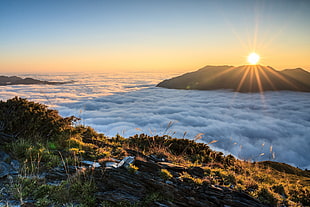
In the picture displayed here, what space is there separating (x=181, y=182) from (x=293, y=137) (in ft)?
319

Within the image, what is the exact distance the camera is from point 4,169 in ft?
13.2

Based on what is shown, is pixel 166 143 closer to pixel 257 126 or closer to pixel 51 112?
pixel 51 112

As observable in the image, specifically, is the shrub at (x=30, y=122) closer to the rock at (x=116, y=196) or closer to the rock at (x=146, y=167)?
the rock at (x=146, y=167)

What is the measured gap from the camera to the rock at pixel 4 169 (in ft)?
12.7

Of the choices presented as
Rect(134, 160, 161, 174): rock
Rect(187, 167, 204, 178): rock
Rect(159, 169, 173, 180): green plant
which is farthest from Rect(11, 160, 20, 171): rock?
Rect(187, 167, 204, 178): rock

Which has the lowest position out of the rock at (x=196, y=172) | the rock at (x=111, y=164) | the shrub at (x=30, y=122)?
the rock at (x=196, y=172)

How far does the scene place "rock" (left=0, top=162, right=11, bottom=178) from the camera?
386cm

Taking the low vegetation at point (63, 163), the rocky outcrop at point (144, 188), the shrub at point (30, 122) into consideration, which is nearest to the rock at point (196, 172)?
the low vegetation at point (63, 163)

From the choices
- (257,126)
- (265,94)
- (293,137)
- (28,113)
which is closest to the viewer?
(28,113)

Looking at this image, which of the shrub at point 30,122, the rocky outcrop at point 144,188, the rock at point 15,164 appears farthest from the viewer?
the shrub at point 30,122

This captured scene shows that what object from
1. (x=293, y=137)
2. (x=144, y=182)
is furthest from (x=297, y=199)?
(x=293, y=137)

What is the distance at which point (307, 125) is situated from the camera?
3477 inches

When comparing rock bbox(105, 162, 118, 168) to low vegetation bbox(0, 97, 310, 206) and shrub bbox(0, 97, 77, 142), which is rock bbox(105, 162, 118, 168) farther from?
shrub bbox(0, 97, 77, 142)

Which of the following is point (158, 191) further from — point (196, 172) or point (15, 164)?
point (15, 164)
